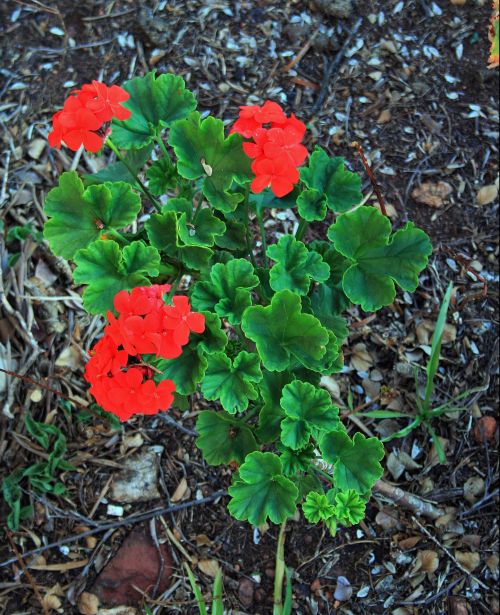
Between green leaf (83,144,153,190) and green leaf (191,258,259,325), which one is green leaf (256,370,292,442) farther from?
green leaf (83,144,153,190)

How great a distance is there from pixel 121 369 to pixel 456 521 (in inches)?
56.1

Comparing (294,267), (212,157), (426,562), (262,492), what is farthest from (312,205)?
(426,562)

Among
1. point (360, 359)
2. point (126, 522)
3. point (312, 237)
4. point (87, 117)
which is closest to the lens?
point (87, 117)

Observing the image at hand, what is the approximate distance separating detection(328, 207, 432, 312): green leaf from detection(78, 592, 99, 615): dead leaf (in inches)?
53.4

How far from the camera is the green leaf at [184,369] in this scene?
1832 mm

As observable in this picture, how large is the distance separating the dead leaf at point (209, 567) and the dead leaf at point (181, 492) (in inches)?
9.1

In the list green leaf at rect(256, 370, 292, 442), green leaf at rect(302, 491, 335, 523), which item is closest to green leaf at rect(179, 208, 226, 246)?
green leaf at rect(256, 370, 292, 442)

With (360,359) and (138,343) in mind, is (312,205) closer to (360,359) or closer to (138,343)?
(138,343)

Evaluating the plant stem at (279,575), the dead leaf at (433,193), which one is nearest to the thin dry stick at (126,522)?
the plant stem at (279,575)

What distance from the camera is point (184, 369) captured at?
73.5 inches

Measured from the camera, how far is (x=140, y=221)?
2.85m

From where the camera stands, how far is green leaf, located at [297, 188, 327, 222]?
6.45 ft

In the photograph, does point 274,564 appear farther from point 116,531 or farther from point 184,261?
point 184,261

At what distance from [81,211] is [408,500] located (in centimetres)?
145
